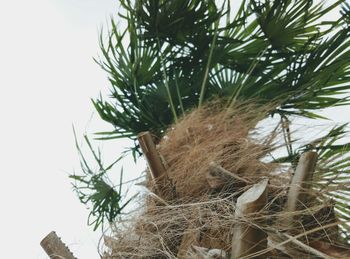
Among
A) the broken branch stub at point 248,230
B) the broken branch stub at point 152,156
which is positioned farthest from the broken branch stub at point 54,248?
the broken branch stub at point 248,230

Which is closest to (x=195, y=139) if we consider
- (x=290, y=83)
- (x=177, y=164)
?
(x=177, y=164)

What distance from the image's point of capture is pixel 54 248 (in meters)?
1.76

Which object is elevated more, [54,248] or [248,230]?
[54,248]

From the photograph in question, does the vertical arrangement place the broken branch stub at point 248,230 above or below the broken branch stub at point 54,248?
below

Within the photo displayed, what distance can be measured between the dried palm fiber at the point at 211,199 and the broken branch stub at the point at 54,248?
0.14 metres

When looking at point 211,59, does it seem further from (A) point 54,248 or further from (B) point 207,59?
(A) point 54,248

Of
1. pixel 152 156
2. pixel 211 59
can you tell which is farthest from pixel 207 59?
pixel 152 156

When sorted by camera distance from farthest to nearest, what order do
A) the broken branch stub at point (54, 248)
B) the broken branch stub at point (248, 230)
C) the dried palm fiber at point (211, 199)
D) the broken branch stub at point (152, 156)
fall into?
the broken branch stub at point (152, 156) < the broken branch stub at point (54, 248) < the dried palm fiber at point (211, 199) < the broken branch stub at point (248, 230)

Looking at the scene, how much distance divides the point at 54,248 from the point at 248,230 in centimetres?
73

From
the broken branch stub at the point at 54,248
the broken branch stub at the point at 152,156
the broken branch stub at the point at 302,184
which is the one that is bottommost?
the broken branch stub at the point at 302,184

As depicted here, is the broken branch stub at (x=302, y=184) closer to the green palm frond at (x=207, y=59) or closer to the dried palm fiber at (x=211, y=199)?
the dried palm fiber at (x=211, y=199)

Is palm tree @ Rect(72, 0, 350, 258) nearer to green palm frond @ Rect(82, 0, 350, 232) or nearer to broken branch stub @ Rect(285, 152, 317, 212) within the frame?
green palm frond @ Rect(82, 0, 350, 232)

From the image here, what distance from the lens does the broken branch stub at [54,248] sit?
68.9 inches

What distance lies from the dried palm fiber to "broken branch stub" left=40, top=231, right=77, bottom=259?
143 millimetres
